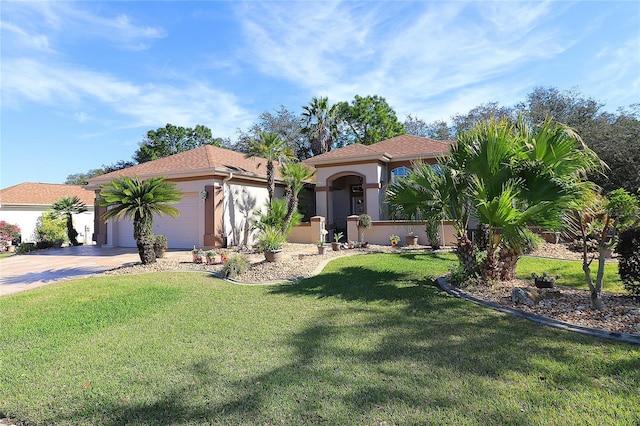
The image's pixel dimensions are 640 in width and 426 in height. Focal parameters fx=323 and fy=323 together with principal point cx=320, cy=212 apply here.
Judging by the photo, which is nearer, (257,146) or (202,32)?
(202,32)

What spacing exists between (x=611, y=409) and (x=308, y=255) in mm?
10967

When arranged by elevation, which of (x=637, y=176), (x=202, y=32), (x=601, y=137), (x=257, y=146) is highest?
(x=202, y=32)

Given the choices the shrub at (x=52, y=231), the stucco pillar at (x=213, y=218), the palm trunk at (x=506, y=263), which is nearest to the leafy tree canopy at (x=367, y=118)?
the stucco pillar at (x=213, y=218)

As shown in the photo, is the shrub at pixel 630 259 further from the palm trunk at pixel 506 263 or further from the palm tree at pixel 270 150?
the palm tree at pixel 270 150

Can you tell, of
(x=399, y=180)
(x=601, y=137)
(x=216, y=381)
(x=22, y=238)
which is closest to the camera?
(x=216, y=381)

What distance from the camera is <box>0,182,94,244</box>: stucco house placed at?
25.9m

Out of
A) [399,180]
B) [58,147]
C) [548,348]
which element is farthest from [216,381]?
[58,147]

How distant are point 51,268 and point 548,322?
15.8 meters

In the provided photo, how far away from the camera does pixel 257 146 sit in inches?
610

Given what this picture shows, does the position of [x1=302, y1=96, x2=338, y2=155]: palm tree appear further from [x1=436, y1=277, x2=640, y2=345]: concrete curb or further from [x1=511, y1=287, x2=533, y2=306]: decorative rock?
[x1=511, y1=287, x2=533, y2=306]: decorative rock

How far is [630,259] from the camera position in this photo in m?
6.14

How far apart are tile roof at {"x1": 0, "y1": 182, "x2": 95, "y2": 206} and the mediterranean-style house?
1291 cm

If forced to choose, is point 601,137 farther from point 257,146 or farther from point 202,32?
point 202,32

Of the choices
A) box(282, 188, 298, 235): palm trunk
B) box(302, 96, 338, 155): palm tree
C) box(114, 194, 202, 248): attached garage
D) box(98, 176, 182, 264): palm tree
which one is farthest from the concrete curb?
box(302, 96, 338, 155): palm tree
